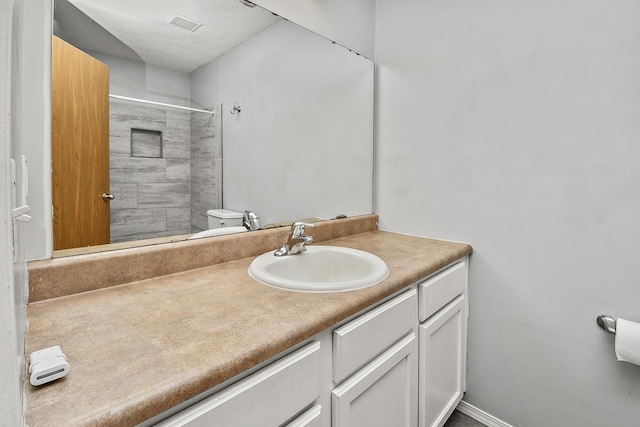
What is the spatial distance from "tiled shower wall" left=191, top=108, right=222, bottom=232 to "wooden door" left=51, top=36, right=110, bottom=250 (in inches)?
10.1

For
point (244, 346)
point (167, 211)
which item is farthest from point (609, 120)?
point (167, 211)

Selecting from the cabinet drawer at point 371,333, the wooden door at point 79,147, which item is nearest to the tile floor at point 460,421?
the cabinet drawer at point 371,333

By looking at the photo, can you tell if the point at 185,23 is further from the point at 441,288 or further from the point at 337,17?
the point at 441,288

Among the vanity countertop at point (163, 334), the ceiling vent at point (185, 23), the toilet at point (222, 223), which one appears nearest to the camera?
the vanity countertop at point (163, 334)

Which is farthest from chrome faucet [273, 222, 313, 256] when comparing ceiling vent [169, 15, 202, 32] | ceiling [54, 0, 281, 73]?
ceiling vent [169, 15, 202, 32]

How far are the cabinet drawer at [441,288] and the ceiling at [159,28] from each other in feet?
3.76

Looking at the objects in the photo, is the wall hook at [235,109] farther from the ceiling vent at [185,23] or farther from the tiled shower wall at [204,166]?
the ceiling vent at [185,23]

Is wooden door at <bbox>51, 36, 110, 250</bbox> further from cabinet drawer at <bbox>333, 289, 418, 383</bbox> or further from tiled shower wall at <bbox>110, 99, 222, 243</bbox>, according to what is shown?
cabinet drawer at <bbox>333, 289, 418, 383</bbox>

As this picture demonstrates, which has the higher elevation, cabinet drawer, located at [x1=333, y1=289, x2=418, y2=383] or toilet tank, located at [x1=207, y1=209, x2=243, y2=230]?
toilet tank, located at [x1=207, y1=209, x2=243, y2=230]

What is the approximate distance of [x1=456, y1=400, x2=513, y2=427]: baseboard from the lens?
1.40 m

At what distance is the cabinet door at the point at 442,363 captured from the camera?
3.80 ft

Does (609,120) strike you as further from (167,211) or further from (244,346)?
(167,211)

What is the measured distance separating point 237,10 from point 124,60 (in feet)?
1.54

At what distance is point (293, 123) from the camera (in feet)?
4.78
